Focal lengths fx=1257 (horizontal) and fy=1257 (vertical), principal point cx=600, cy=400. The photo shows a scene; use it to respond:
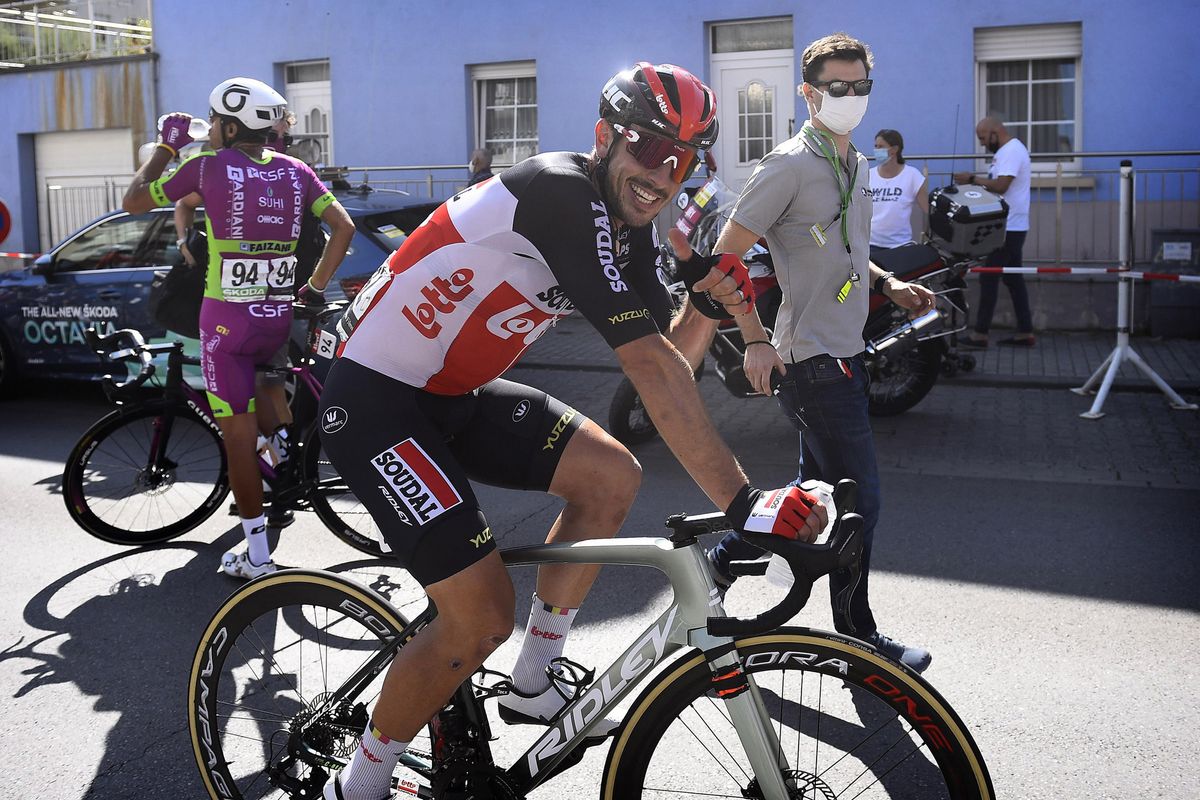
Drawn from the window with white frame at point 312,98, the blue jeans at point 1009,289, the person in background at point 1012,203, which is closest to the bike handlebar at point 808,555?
the blue jeans at point 1009,289

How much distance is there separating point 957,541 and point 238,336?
3382mm

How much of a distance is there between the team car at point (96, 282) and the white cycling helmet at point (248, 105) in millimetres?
3151

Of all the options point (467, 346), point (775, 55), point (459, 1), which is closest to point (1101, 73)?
point (775, 55)

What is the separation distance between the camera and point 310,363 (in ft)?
19.2

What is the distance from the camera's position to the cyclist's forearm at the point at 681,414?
2.63 meters

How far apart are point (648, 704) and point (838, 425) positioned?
5.99ft

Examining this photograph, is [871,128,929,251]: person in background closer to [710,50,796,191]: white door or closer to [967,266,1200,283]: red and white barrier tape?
[967,266,1200,283]: red and white barrier tape

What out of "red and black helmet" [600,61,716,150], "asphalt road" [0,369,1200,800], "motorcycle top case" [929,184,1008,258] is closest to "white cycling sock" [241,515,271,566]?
"asphalt road" [0,369,1200,800]

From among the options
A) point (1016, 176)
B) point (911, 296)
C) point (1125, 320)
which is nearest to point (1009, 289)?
point (1016, 176)

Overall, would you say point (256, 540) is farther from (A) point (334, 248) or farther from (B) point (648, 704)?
(B) point (648, 704)

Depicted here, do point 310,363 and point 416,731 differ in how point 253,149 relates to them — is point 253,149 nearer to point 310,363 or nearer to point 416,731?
point 310,363

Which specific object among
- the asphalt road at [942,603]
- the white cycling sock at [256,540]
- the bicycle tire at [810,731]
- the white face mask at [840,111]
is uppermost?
the white face mask at [840,111]

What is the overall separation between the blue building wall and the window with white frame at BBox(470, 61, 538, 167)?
272 millimetres

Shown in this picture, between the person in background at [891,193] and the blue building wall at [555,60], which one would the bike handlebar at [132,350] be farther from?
the blue building wall at [555,60]
